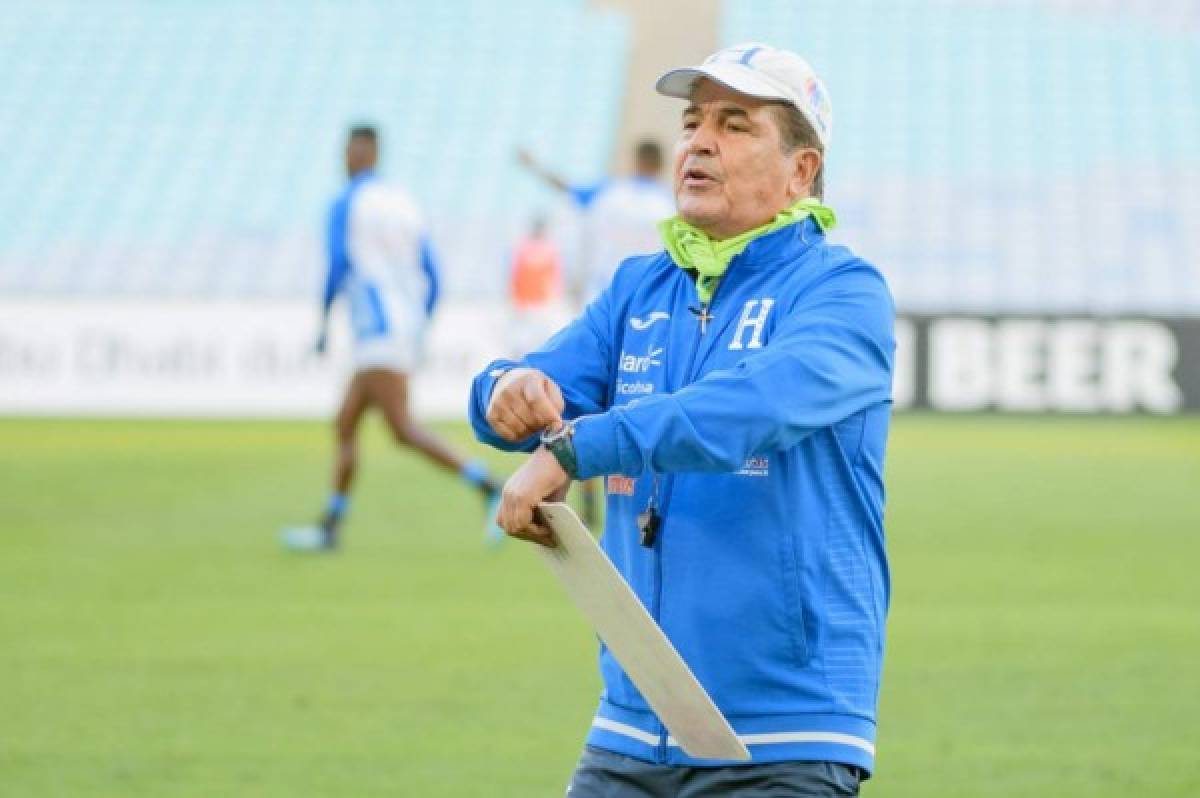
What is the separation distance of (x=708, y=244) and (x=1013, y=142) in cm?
3413

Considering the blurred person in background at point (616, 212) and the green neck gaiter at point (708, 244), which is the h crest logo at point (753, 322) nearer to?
the green neck gaiter at point (708, 244)

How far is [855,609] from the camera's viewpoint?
384cm

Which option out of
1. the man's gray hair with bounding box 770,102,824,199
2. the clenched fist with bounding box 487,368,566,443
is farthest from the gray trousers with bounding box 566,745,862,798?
the man's gray hair with bounding box 770,102,824,199

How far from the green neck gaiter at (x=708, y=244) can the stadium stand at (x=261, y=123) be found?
30657 millimetres

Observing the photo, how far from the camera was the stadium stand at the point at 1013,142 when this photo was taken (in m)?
34.2

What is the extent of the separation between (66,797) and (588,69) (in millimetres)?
32687

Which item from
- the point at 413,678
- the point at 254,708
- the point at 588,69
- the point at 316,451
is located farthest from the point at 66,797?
the point at 588,69

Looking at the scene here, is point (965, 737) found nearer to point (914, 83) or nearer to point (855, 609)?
point (855, 609)

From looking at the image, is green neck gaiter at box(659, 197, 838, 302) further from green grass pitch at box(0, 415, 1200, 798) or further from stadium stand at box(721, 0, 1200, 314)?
stadium stand at box(721, 0, 1200, 314)

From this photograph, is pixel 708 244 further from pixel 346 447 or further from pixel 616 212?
pixel 616 212

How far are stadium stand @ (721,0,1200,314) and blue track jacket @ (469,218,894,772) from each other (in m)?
29.3

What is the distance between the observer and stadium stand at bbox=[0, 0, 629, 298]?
35.4 metres

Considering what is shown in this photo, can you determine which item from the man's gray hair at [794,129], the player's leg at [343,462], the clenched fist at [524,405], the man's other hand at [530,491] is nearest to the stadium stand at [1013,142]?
the player's leg at [343,462]

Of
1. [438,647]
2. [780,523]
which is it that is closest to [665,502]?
[780,523]
